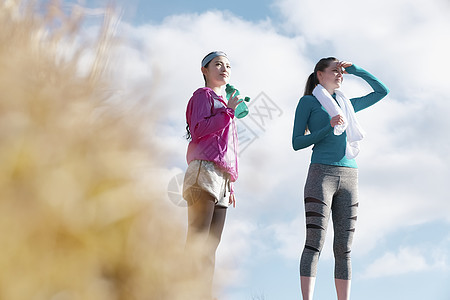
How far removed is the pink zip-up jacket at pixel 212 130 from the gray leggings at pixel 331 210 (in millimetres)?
456

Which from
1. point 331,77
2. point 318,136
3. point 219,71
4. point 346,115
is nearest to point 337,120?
point 318,136

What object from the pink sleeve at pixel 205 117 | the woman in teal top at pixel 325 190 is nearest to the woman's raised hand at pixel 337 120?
the woman in teal top at pixel 325 190

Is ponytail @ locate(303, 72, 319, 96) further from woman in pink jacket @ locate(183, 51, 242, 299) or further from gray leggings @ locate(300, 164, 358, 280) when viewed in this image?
woman in pink jacket @ locate(183, 51, 242, 299)

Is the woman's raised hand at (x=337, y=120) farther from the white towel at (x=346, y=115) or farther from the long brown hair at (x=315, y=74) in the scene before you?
the long brown hair at (x=315, y=74)

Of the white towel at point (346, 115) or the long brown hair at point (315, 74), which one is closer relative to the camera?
the white towel at point (346, 115)

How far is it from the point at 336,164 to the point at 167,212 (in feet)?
6.56

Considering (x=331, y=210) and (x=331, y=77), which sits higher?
(x=331, y=77)

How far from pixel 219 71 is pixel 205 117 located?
34 cm

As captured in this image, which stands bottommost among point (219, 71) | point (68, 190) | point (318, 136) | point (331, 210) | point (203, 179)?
point (68, 190)

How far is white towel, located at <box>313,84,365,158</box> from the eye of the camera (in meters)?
2.34

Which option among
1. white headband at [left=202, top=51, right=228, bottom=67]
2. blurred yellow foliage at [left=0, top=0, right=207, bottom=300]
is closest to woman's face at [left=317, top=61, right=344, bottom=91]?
white headband at [left=202, top=51, right=228, bottom=67]

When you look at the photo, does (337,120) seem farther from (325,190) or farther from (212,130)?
(212,130)

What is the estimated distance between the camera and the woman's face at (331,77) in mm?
2533

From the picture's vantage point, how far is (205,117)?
73.2 inches
